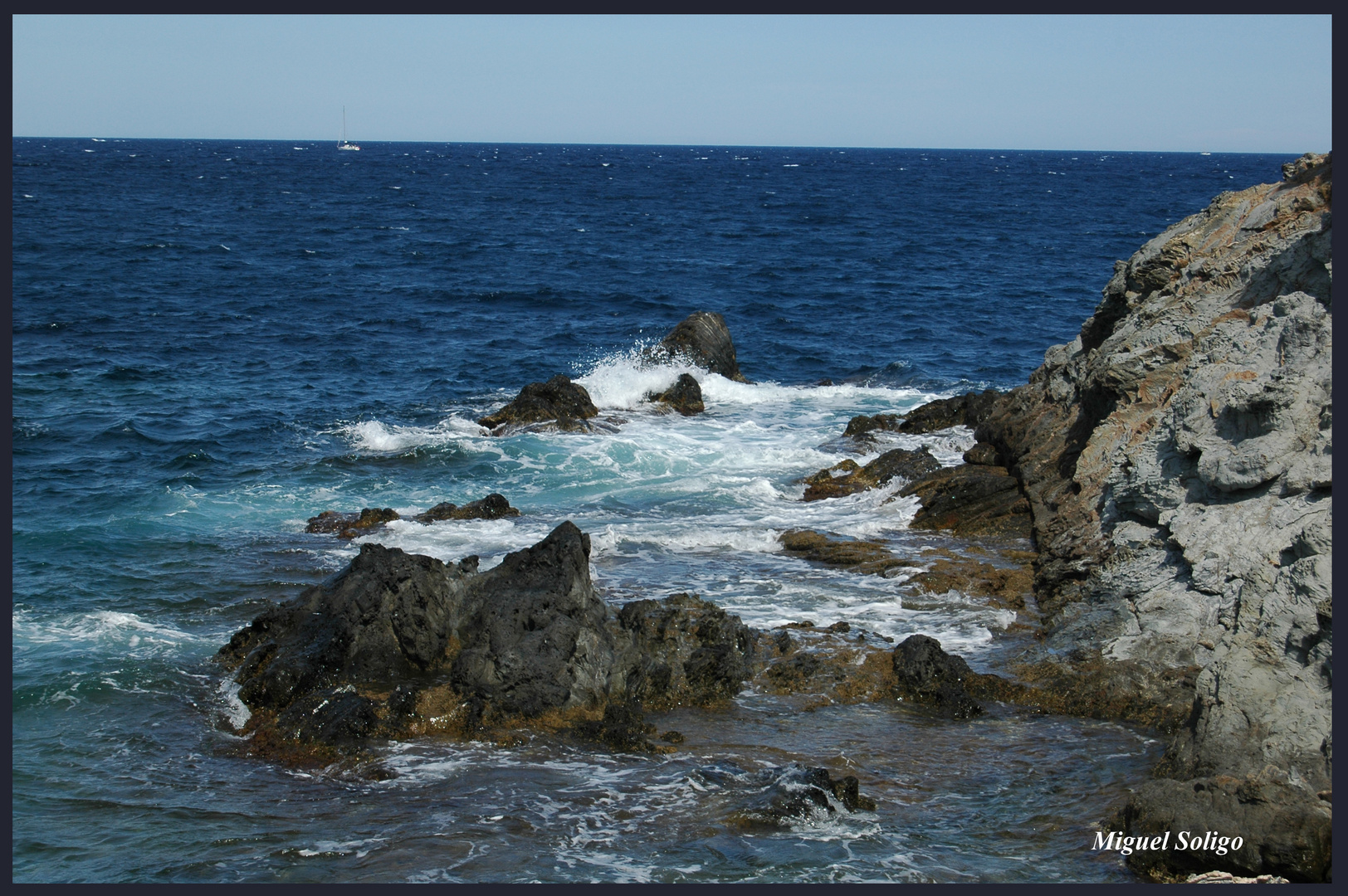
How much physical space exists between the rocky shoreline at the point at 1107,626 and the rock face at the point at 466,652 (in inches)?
1.1

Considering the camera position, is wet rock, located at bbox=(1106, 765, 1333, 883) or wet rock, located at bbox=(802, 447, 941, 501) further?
wet rock, located at bbox=(802, 447, 941, 501)

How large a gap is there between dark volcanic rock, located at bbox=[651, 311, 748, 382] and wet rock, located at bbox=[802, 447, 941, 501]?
9.33 metres

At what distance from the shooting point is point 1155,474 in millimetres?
12977

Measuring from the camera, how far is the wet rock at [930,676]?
11023mm

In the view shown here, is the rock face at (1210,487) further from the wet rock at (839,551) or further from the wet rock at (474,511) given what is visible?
the wet rock at (474,511)

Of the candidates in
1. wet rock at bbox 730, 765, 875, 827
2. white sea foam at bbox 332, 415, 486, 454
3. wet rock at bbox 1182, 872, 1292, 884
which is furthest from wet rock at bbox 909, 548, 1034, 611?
white sea foam at bbox 332, 415, 486, 454

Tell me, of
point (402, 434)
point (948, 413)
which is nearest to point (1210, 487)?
point (948, 413)

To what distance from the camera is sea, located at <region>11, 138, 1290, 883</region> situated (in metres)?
8.67

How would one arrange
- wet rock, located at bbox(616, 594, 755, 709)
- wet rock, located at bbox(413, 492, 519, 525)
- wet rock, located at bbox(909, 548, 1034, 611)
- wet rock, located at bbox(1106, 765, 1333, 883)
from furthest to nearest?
wet rock, located at bbox(413, 492, 519, 525) < wet rock, located at bbox(909, 548, 1034, 611) < wet rock, located at bbox(616, 594, 755, 709) < wet rock, located at bbox(1106, 765, 1333, 883)

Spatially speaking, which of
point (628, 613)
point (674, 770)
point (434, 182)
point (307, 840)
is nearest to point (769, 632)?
point (628, 613)

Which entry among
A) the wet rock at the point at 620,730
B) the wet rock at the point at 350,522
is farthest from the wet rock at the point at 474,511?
the wet rock at the point at 620,730

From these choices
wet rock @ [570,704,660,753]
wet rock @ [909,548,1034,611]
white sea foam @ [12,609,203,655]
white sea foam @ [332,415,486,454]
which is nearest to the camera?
wet rock @ [570,704,660,753]

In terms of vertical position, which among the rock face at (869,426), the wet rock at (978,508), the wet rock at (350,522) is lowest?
the wet rock at (350,522)

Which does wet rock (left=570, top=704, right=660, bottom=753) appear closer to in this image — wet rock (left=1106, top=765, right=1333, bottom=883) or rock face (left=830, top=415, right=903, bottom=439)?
wet rock (left=1106, top=765, right=1333, bottom=883)
